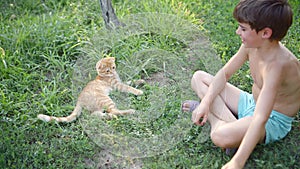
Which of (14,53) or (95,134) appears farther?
(14,53)

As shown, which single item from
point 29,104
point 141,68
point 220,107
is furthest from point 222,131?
point 29,104

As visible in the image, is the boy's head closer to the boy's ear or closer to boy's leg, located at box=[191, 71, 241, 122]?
the boy's ear

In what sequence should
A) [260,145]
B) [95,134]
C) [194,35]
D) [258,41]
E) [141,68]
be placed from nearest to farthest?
[258,41] < [260,145] < [95,134] < [141,68] < [194,35]

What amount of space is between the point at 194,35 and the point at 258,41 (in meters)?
1.47

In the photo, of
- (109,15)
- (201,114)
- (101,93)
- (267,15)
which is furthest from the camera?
(109,15)

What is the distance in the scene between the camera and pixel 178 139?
2816mm

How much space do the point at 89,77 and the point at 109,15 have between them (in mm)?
771

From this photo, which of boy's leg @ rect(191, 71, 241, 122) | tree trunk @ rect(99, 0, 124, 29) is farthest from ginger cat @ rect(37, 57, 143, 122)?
tree trunk @ rect(99, 0, 124, 29)

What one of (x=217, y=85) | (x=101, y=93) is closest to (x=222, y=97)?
(x=217, y=85)

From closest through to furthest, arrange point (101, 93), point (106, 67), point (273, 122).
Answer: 1. point (273, 122)
2. point (101, 93)
3. point (106, 67)

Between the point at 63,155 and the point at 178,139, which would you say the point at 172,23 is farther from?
the point at 63,155

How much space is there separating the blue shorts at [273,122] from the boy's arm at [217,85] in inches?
7.4

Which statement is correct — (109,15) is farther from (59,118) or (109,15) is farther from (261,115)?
(261,115)

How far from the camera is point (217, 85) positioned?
2838 millimetres
